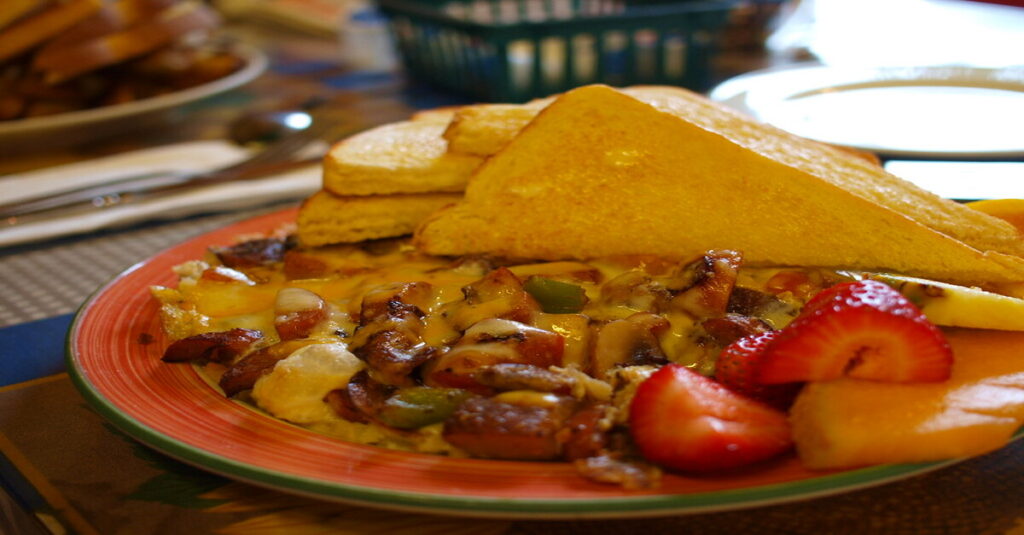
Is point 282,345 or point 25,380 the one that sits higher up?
point 282,345

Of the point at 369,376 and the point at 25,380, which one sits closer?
the point at 369,376

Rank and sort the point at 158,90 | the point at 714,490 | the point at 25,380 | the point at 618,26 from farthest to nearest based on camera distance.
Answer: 1. the point at 158,90
2. the point at 618,26
3. the point at 25,380
4. the point at 714,490

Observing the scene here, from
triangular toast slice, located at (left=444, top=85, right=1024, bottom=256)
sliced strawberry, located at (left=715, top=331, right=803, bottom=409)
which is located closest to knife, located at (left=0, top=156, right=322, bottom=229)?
triangular toast slice, located at (left=444, top=85, right=1024, bottom=256)

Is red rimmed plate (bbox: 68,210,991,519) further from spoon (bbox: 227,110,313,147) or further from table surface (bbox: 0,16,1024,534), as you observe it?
spoon (bbox: 227,110,313,147)

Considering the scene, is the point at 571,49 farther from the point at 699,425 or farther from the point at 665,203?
the point at 699,425

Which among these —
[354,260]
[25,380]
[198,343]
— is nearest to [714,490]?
[198,343]

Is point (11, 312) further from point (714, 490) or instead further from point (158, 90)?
point (158, 90)

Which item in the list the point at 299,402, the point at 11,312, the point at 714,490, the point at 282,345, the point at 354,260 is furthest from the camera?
the point at 11,312
